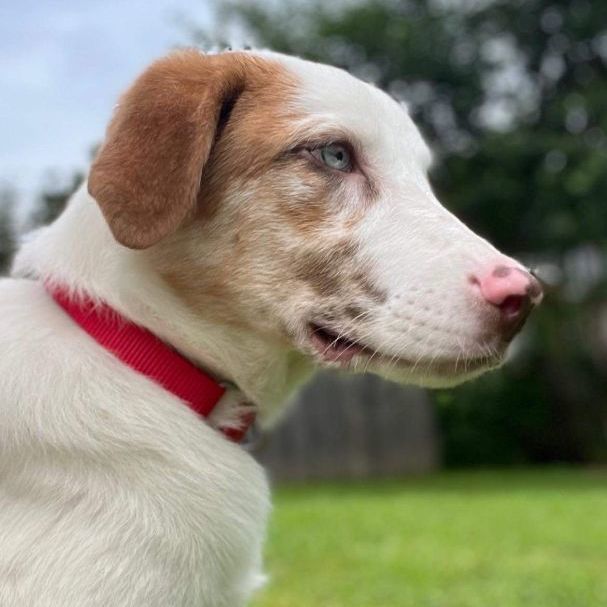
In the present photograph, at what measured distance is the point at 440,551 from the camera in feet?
20.0

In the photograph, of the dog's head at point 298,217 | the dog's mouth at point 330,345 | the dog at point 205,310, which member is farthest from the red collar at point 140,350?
the dog's mouth at point 330,345

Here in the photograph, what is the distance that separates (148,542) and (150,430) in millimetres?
253

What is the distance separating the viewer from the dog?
2154 mm

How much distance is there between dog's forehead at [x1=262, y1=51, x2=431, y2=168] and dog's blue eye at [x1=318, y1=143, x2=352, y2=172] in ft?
0.15

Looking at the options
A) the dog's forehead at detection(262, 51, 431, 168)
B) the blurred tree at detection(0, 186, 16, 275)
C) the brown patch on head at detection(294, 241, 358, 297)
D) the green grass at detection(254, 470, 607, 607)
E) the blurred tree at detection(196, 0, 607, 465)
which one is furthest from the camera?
the blurred tree at detection(196, 0, 607, 465)

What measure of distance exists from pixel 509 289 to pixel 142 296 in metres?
0.85

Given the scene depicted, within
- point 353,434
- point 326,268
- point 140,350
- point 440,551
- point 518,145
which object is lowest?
point 353,434

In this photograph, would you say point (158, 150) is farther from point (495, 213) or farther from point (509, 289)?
point (495, 213)

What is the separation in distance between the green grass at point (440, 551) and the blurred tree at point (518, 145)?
20.7 ft

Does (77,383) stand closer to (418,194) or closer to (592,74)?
(418,194)

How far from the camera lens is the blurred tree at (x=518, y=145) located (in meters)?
16.9

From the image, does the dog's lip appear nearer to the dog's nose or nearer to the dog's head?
the dog's head

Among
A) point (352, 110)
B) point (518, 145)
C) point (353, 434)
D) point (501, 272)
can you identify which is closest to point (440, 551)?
point (352, 110)

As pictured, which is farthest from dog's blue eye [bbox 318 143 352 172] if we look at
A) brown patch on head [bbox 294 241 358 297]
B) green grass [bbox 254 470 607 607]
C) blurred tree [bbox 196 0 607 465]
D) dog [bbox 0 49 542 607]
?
blurred tree [bbox 196 0 607 465]
